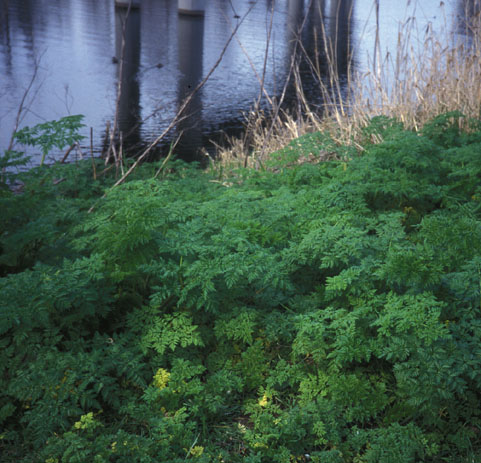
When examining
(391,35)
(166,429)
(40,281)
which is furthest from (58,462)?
(391,35)

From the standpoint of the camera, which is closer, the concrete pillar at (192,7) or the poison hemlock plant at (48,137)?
the poison hemlock plant at (48,137)

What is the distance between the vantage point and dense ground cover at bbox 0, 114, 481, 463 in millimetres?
2346

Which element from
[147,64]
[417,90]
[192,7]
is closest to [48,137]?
[417,90]

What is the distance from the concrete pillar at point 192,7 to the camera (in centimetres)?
2467

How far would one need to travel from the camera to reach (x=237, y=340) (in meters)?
2.91

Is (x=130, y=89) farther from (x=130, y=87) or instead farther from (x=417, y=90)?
(x=417, y=90)

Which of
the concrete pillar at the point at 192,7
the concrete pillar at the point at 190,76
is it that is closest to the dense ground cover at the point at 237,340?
the concrete pillar at the point at 190,76

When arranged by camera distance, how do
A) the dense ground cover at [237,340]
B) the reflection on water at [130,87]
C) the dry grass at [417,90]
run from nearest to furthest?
the dense ground cover at [237,340]
the dry grass at [417,90]
the reflection on water at [130,87]

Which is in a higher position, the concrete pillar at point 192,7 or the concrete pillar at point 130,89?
the concrete pillar at point 192,7

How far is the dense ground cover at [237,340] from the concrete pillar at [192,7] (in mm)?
24026

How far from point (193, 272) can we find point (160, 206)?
0.73m

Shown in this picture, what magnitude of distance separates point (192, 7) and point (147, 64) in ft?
36.9

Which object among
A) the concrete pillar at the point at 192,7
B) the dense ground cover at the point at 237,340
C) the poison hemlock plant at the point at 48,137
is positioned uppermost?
the concrete pillar at the point at 192,7

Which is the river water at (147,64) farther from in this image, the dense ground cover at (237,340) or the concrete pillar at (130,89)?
the dense ground cover at (237,340)
